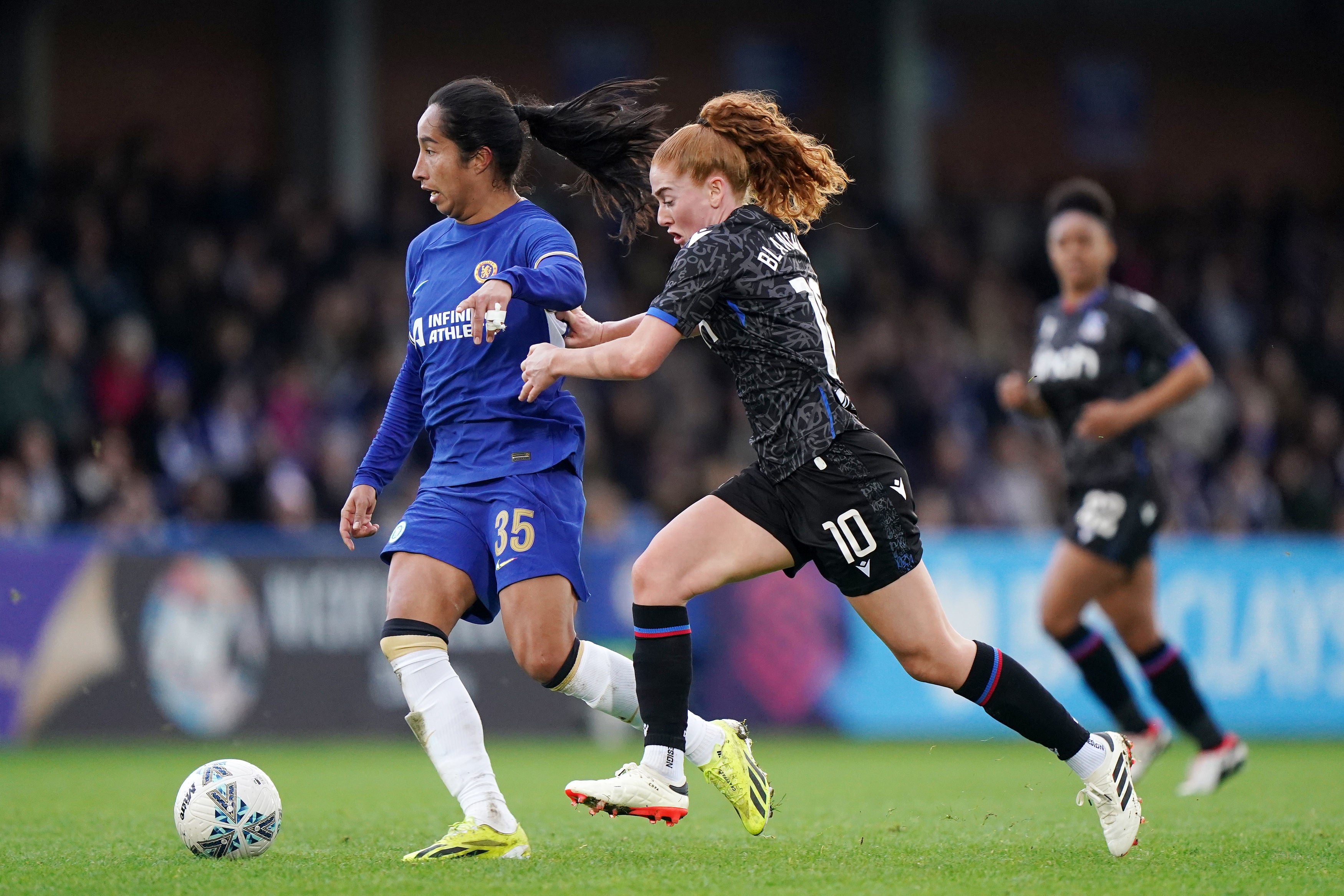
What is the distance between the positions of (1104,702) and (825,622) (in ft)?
13.5

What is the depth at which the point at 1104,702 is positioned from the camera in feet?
25.2

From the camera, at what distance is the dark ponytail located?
5254 mm

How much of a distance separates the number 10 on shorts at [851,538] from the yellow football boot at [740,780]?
0.65 metres

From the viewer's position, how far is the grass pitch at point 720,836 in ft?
14.5

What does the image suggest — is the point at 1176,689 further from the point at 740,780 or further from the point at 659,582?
the point at 659,582

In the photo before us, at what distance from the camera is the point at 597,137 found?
558cm

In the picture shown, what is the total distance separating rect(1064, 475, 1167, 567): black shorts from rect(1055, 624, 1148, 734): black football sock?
1.32ft

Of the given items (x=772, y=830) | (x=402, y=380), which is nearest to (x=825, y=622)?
(x=772, y=830)

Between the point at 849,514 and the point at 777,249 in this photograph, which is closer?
the point at 849,514

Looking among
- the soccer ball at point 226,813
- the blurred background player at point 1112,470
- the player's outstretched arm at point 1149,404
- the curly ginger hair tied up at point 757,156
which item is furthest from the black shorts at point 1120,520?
the soccer ball at point 226,813

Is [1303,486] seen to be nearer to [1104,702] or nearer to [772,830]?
[1104,702]

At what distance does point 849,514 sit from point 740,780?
2.91 feet

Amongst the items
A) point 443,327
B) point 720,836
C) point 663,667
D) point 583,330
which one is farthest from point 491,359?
point 720,836

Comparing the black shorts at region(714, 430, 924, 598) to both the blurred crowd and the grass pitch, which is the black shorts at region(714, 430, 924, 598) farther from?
the blurred crowd
